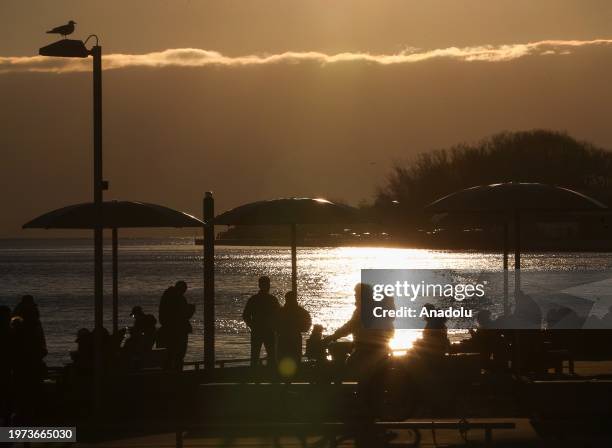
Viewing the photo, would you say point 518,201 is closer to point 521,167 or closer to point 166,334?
point 166,334

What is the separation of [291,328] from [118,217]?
297cm

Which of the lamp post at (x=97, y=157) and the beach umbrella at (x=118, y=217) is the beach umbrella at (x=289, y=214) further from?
the lamp post at (x=97, y=157)

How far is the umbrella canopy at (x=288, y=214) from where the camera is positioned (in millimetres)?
17172

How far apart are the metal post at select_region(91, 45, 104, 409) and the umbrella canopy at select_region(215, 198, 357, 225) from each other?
3.60 meters

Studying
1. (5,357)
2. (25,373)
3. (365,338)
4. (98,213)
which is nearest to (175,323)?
(98,213)

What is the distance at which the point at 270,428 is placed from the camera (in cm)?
970

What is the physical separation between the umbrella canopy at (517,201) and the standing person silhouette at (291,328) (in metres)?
2.35

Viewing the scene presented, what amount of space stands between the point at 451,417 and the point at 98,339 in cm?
385

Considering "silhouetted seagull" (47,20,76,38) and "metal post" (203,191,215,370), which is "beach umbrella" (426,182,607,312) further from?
"silhouetted seagull" (47,20,76,38)

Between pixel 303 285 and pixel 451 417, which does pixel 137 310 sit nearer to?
pixel 451 417

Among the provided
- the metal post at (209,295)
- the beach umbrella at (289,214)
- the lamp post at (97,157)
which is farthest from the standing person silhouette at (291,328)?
the lamp post at (97,157)

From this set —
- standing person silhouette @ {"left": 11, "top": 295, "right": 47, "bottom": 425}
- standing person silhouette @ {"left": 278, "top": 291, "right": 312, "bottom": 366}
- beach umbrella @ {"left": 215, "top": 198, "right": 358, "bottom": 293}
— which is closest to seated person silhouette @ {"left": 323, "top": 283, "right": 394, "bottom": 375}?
standing person silhouette @ {"left": 278, "top": 291, "right": 312, "bottom": 366}

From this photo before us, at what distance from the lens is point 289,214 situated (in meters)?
17.2

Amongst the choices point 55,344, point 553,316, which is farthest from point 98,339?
point 55,344
